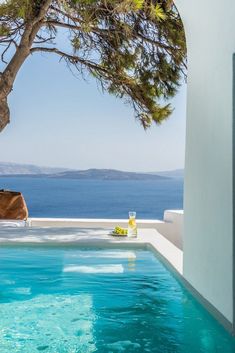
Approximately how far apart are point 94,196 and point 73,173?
1.99 metres

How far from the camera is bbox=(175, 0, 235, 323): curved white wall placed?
208 centimetres

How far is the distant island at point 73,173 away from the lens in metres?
23.8

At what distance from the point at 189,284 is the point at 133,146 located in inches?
852

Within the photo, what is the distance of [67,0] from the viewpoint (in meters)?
5.05

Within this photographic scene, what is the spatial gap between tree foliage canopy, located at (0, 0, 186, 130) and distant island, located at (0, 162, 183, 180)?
1771 centimetres

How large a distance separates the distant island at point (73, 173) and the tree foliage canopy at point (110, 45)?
17707 millimetres

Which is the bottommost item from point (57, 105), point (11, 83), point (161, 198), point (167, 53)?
point (161, 198)

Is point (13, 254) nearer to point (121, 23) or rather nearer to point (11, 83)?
point (11, 83)

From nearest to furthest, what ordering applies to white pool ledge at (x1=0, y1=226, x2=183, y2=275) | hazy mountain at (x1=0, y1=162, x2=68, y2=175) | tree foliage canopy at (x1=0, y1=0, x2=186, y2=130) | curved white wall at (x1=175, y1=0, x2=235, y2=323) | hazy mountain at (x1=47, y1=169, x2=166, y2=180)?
curved white wall at (x1=175, y1=0, x2=235, y2=323)
white pool ledge at (x1=0, y1=226, x2=183, y2=275)
tree foliage canopy at (x1=0, y1=0, x2=186, y2=130)
hazy mountain at (x1=0, y1=162, x2=68, y2=175)
hazy mountain at (x1=47, y1=169, x2=166, y2=180)

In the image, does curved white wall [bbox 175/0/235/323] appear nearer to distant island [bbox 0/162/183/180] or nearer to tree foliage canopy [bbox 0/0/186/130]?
tree foliage canopy [bbox 0/0/186/130]

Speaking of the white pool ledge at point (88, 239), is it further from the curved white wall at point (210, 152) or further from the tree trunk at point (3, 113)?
the tree trunk at point (3, 113)

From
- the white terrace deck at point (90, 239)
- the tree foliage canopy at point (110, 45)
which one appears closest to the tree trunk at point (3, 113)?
the tree foliage canopy at point (110, 45)

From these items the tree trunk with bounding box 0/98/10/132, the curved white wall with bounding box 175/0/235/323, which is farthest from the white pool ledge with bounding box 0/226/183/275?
the tree trunk with bounding box 0/98/10/132

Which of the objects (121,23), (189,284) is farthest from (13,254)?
(121,23)
